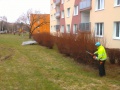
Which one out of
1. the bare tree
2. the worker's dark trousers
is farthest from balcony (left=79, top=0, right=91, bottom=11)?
the bare tree

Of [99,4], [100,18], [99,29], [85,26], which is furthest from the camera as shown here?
[85,26]

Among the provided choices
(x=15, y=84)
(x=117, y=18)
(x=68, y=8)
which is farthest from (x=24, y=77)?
(x=68, y=8)

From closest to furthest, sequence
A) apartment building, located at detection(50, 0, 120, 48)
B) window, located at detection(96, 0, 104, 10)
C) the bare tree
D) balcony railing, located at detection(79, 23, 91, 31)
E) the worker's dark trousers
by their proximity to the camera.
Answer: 1. the worker's dark trousers
2. apartment building, located at detection(50, 0, 120, 48)
3. window, located at detection(96, 0, 104, 10)
4. balcony railing, located at detection(79, 23, 91, 31)
5. the bare tree

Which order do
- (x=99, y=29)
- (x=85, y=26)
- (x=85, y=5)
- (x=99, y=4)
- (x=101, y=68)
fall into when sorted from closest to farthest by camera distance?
1. (x=101, y=68)
2. (x=99, y=29)
3. (x=99, y=4)
4. (x=85, y=26)
5. (x=85, y=5)

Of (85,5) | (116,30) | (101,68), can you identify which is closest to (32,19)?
(85,5)

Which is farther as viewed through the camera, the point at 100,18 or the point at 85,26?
the point at 85,26

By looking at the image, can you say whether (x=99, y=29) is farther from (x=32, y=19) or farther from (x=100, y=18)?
(x=32, y=19)

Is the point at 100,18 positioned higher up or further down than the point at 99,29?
higher up

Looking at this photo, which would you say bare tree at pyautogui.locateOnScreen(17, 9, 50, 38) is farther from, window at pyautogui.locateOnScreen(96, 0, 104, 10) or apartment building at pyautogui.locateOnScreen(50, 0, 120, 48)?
window at pyautogui.locateOnScreen(96, 0, 104, 10)

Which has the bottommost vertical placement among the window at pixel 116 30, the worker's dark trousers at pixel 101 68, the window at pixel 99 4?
the worker's dark trousers at pixel 101 68

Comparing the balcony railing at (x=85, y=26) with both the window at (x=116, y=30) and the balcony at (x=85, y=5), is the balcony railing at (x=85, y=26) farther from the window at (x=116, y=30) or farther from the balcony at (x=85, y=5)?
the window at (x=116, y=30)

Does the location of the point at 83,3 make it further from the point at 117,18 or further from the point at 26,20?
the point at 26,20

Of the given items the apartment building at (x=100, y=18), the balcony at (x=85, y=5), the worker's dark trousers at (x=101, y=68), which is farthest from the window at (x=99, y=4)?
the worker's dark trousers at (x=101, y=68)

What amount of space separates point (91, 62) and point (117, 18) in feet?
28.5
